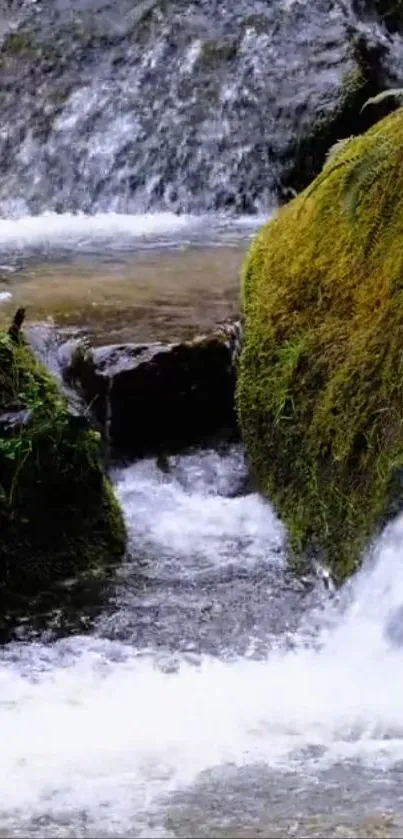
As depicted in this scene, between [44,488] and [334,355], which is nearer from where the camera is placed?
[44,488]

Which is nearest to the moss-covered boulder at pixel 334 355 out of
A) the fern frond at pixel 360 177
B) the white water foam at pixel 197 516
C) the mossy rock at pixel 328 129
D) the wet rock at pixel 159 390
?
the fern frond at pixel 360 177

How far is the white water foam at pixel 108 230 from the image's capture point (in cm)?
915

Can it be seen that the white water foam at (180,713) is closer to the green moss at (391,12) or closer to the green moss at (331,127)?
the green moss at (331,127)

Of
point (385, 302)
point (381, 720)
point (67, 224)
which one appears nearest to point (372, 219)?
point (385, 302)

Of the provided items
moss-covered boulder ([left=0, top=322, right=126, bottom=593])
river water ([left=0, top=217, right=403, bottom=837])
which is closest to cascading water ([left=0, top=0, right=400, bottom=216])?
river water ([left=0, top=217, right=403, bottom=837])

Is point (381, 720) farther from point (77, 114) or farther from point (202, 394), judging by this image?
point (77, 114)

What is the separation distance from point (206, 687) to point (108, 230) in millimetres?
A: 6292

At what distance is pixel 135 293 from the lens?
7066mm

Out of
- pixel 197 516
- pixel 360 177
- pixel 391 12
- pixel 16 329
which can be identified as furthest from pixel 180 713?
pixel 391 12

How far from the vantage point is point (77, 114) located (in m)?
12.0

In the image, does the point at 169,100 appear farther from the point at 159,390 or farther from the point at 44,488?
the point at 44,488

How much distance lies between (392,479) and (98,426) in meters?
1.72

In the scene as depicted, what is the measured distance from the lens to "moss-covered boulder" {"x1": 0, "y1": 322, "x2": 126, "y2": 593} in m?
4.86

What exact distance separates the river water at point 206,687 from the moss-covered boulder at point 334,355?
Answer: 0.19 m
